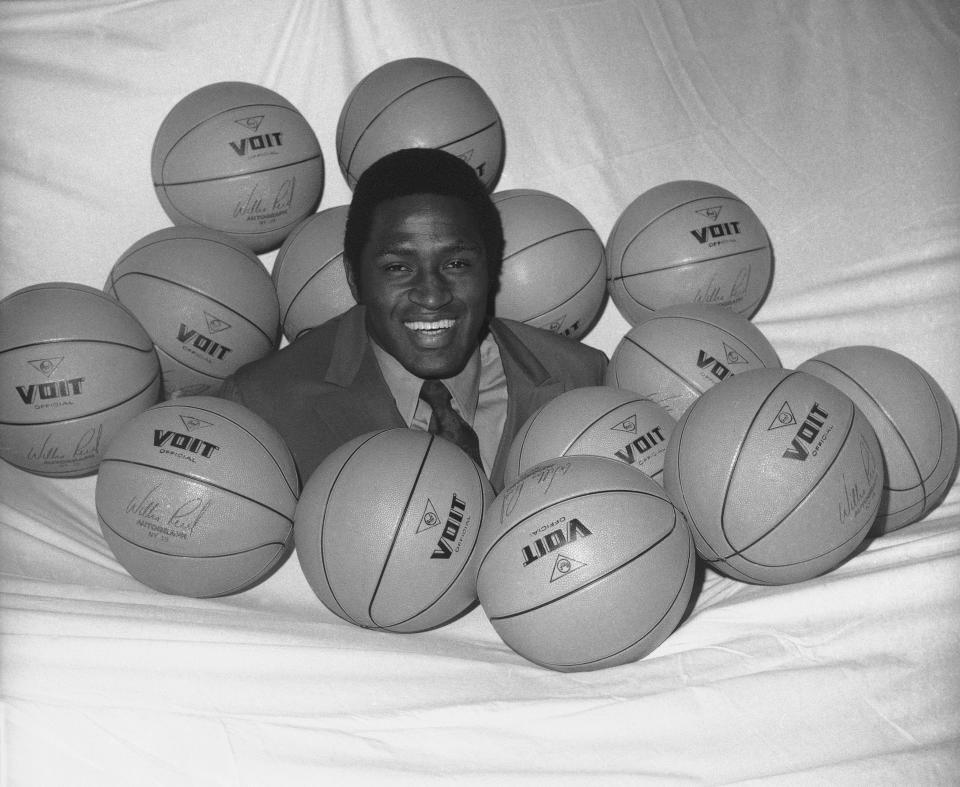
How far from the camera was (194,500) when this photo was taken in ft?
8.12

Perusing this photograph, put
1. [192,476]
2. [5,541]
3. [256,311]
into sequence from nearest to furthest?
[192,476]
[5,541]
[256,311]

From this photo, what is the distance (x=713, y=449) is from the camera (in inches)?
97.0

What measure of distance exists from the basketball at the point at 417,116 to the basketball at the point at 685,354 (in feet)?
2.74

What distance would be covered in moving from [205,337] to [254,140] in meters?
0.66

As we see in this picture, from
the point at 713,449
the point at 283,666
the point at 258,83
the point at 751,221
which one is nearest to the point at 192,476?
the point at 283,666

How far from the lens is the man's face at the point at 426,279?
2.86m

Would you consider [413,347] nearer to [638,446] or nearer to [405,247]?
[405,247]

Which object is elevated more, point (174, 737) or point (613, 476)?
point (613, 476)

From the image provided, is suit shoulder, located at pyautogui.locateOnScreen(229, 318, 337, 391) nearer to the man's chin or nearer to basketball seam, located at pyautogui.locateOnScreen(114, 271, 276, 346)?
basketball seam, located at pyautogui.locateOnScreen(114, 271, 276, 346)

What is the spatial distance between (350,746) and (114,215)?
2.24 m

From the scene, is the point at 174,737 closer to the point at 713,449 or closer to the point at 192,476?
the point at 192,476

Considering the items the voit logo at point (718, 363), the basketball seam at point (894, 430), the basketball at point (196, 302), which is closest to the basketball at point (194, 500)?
the basketball at point (196, 302)

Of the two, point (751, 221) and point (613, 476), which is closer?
point (613, 476)
